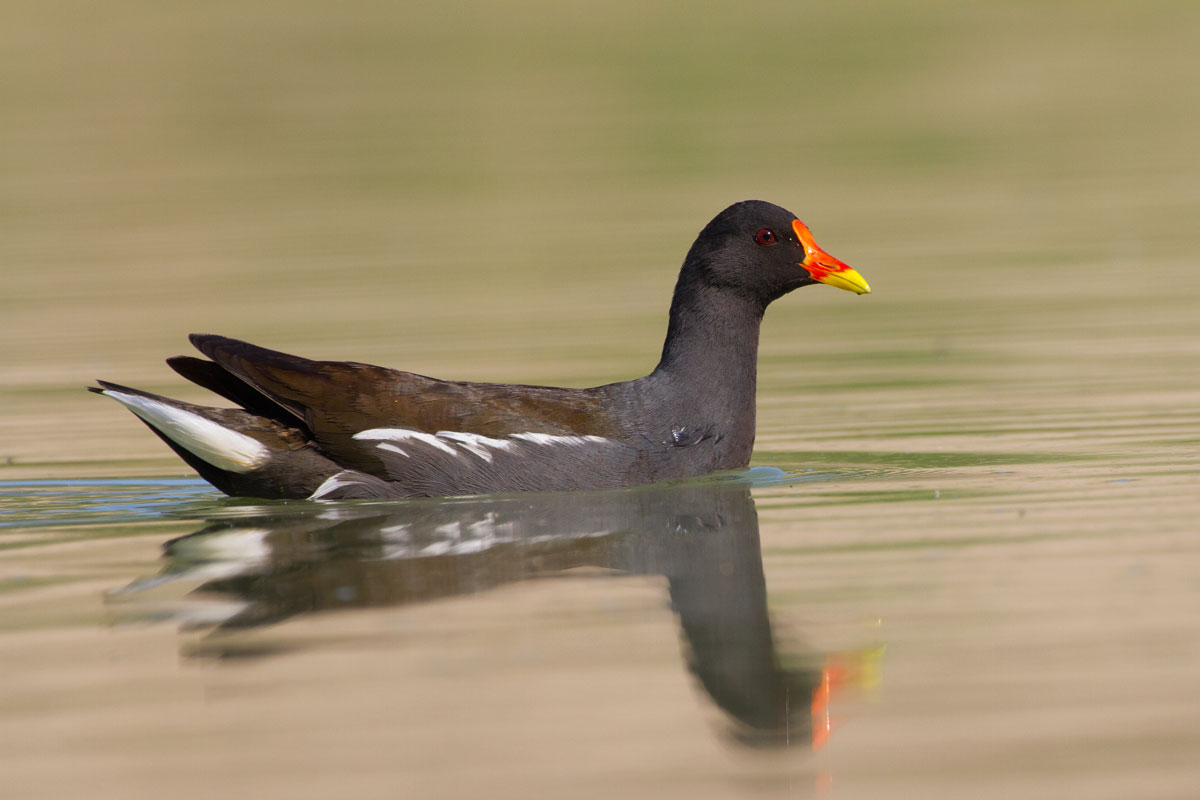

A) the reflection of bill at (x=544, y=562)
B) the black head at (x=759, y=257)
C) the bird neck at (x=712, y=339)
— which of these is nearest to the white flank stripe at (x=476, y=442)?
the reflection of bill at (x=544, y=562)

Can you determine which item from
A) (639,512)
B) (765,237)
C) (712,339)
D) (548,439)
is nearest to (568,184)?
(765,237)

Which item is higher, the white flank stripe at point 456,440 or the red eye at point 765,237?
the red eye at point 765,237

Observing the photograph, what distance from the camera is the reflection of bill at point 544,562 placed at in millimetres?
4844

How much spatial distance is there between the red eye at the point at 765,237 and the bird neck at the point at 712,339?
0.25 m

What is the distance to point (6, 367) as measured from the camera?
1143 cm

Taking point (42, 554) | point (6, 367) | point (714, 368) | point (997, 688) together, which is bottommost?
point (997, 688)

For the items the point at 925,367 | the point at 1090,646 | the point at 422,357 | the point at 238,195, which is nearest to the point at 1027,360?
the point at 925,367

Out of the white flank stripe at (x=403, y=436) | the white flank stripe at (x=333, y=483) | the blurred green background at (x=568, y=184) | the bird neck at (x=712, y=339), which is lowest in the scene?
the white flank stripe at (x=333, y=483)

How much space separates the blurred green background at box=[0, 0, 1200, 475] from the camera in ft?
36.8

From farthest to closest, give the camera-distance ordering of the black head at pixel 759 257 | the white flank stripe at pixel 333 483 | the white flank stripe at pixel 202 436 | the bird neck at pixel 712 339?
the black head at pixel 759 257, the bird neck at pixel 712 339, the white flank stripe at pixel 333 483, the white flank stripe at pixel 202 436

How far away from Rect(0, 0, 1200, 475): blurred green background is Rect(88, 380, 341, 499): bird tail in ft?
3.37

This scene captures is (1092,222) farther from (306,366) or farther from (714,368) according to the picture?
(306,366)

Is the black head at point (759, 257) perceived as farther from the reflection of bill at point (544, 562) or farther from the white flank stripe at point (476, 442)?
the white flank stripe at point (476, 442)

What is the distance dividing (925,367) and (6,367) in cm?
549
